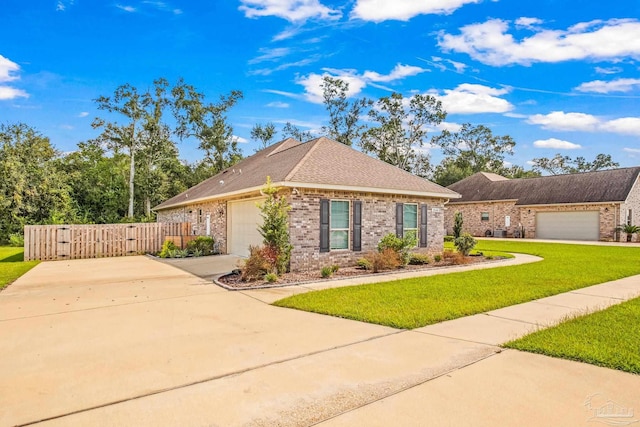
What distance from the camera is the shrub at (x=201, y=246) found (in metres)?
16.9

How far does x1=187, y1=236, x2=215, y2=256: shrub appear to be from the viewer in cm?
1689

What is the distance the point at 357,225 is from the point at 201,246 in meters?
7.69

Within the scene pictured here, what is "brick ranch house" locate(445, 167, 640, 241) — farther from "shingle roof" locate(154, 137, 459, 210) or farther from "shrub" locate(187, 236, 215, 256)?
"shrub" locate(187, 236, 215, 256)

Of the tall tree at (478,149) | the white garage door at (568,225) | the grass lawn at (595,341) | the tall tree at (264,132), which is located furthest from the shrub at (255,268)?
→ the tall tree at (478,149)

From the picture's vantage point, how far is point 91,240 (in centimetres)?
1678

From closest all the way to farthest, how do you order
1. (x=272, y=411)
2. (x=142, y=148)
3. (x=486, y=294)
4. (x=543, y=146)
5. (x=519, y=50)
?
(x=272, y=411) < (x=486, y=294) < (x=519, y=50) < (x=142, y=148) < (x=543, y=146)

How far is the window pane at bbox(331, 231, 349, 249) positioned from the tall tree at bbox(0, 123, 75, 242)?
18954 millimetres

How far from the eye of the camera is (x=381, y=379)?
388cm

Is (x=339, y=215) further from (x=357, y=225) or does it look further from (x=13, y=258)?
(x=13, y=258)

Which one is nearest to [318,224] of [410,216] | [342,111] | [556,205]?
[410,216]

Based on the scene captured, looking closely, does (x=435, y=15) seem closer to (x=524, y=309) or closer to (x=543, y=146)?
(x=524, y=309)

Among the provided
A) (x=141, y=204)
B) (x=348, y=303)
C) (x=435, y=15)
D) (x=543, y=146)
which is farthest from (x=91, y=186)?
(x=543, y=146)

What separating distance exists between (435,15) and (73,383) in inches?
704

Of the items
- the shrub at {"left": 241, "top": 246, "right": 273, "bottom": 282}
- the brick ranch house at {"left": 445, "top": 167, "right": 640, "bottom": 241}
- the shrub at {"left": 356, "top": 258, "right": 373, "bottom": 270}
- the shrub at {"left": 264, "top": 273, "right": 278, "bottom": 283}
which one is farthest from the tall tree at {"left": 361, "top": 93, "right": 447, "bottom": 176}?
the shrub at {"left": 264, "top": 273, "right": 278, "bottom": 283}
